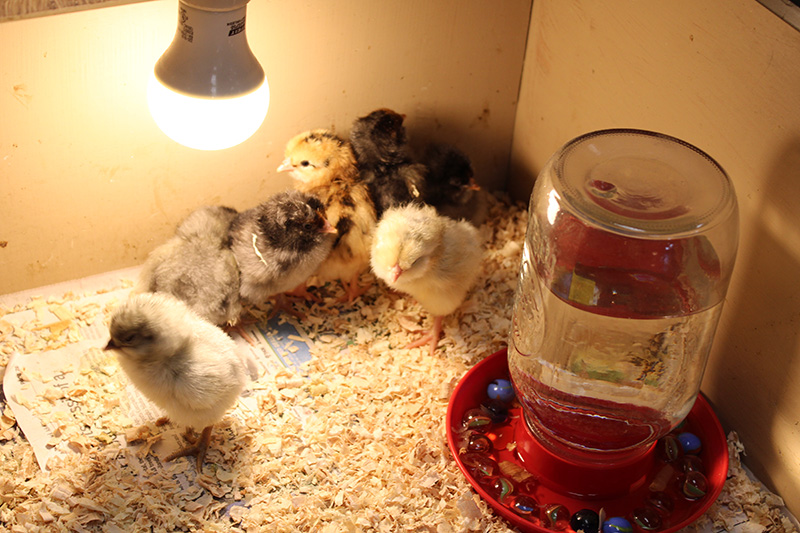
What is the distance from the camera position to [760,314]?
66.0 inches

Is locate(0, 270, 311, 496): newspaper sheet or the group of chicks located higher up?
the group of chicks

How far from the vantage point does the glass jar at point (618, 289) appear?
1.52 meters

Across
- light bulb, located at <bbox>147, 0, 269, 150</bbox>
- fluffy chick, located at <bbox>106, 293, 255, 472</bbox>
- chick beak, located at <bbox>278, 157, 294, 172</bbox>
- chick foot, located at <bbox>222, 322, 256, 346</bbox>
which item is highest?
light bulb, located at <bbox>147, 0, 269, 150</bbox>

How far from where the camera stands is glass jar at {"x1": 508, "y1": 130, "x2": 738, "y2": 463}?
1523 millimetres

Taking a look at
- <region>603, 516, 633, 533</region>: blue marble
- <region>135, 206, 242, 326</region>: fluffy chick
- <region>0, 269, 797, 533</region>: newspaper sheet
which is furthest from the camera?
<region>135, 206, 242, 326</region>: fluffy chick

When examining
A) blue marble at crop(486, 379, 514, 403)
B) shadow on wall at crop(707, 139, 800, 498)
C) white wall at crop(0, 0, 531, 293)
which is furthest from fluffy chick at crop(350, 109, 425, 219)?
shadow on wall at crop(707, 139, 800, 498)

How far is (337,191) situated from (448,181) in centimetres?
32

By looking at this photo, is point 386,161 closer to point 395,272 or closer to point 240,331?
point 395,272

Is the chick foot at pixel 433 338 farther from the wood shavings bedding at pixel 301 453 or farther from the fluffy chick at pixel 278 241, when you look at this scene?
the fluffy chick at pixel 278 241

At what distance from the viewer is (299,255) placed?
1986 millimetres

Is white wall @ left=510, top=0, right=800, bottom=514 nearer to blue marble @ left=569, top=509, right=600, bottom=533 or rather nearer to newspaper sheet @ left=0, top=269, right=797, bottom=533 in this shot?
newspaper sheet @ left=0, top=269, right=797, bottom=533

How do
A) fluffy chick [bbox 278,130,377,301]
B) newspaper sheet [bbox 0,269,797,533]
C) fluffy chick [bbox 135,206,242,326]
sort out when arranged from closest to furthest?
newspaper sheet [bbox 0,269,797,533] < fluffy chick [bbox 135,206,242,326] < fluffy chick [bbox 278,130,377,301]

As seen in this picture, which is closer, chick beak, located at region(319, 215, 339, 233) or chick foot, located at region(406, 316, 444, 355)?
chick beak, located at region(319, 215, 339, 233)

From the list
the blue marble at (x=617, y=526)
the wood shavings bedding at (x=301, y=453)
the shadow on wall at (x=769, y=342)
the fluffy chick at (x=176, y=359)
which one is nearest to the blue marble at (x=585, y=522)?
the blue marble at (x=617, y=526)
